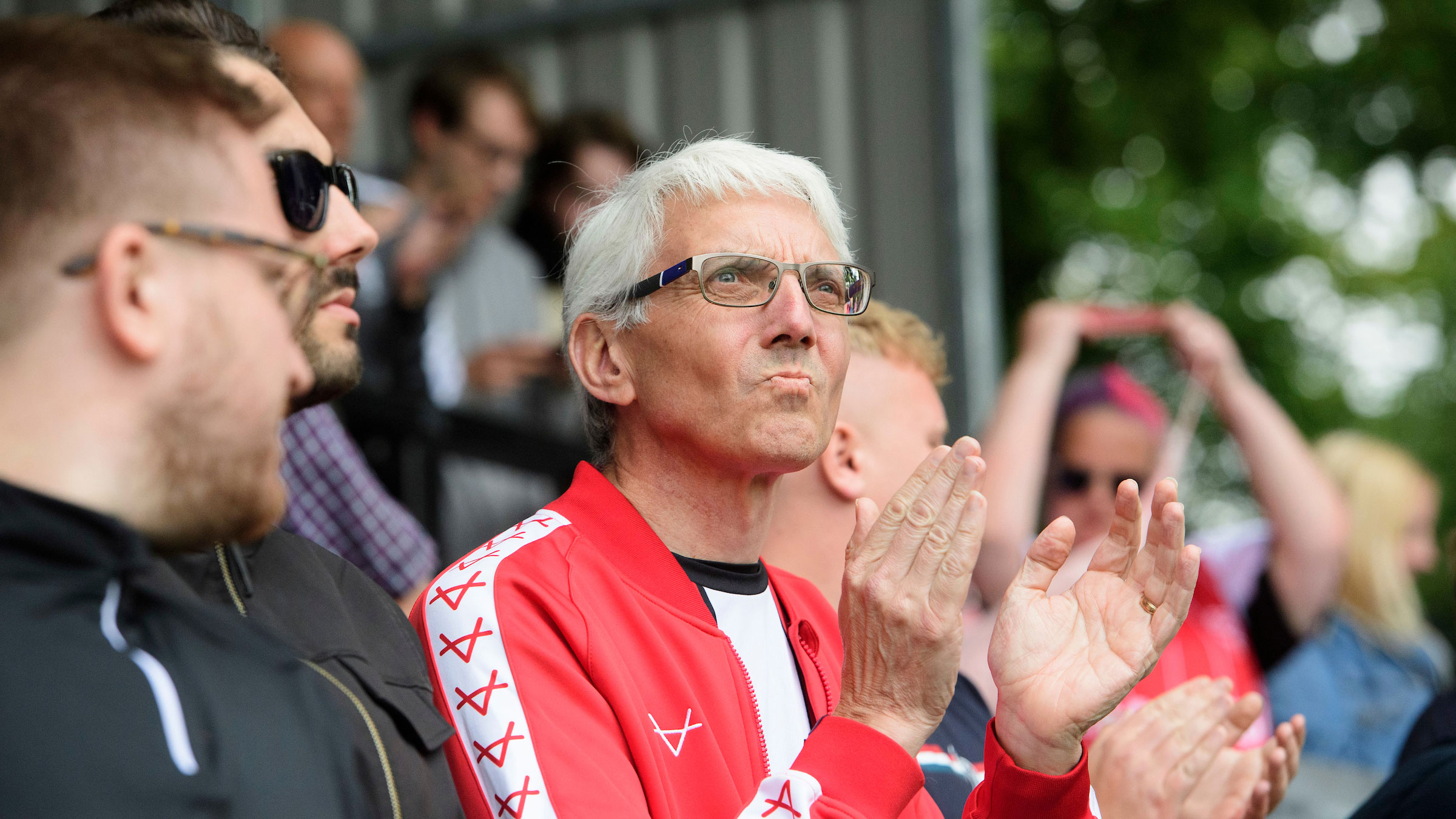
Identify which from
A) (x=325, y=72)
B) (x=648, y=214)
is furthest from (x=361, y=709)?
(x=325, y=72)

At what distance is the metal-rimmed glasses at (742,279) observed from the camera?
213 centimetres

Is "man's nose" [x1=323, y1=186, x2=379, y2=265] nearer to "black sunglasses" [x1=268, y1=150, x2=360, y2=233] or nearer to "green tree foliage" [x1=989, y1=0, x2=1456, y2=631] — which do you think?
"black sunglasses" [x1=268, y1=150, x2=360, y2=233]

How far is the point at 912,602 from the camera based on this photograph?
1.77 meters

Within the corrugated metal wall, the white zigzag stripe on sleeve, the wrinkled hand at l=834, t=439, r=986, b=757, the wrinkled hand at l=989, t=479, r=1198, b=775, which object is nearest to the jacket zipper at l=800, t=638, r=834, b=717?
the wrinkled hand at l=989, t=479, r=1198, b=775

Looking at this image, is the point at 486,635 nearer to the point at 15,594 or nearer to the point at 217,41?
the point at 15,594

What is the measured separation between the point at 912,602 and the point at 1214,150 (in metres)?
12.8

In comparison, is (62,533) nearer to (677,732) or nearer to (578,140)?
(677,732)

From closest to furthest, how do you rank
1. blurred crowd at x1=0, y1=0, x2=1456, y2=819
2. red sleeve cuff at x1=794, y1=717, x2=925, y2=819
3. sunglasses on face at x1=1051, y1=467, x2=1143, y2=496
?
blurred crowd at x1=0, y1=0, x2=1456, y2=819 → red sleeve cuff at x1=794, y1=717, x2=925, y2=819 → sunglasses on face at x1=1051, y1=467, x2=1143, y2=496

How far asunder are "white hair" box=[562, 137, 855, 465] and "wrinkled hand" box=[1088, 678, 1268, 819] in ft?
3.77

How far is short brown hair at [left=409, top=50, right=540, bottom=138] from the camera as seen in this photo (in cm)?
471

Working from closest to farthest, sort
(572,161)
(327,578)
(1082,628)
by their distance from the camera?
(327,578)
(1082,628)
(572,161)

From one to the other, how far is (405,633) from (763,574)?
2.06 ft

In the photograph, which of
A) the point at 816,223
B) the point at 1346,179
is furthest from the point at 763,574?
the point at 1346,179

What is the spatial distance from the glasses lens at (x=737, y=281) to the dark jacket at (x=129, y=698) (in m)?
0.99
